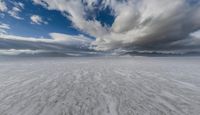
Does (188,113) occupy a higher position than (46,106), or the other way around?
(188,113)

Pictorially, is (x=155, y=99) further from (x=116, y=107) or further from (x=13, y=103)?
(x=13, y=103)

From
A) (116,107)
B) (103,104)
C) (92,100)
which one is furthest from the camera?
(92,100)

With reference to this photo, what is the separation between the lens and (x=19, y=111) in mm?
4383

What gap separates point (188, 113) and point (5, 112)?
7443 mm

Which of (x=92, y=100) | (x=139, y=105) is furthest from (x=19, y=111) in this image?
(x=139, y=105)

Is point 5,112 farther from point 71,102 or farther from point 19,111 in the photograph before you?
point 71,102

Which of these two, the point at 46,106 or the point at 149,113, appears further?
the point at 46,106

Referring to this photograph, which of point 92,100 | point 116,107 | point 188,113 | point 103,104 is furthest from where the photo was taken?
point 92,100

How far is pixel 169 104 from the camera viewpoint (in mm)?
4930

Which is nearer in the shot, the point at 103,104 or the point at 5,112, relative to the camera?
the point at 5,112

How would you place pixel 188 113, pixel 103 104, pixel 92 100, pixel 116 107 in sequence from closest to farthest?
1. pixel 188 113
2. pixel 116 107
3. pixel 103 104
4. pixel 92 100

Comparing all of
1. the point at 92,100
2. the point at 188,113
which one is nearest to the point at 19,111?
the point at 92,100

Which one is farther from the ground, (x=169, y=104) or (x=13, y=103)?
(x=169, y=104)

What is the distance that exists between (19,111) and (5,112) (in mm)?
528
